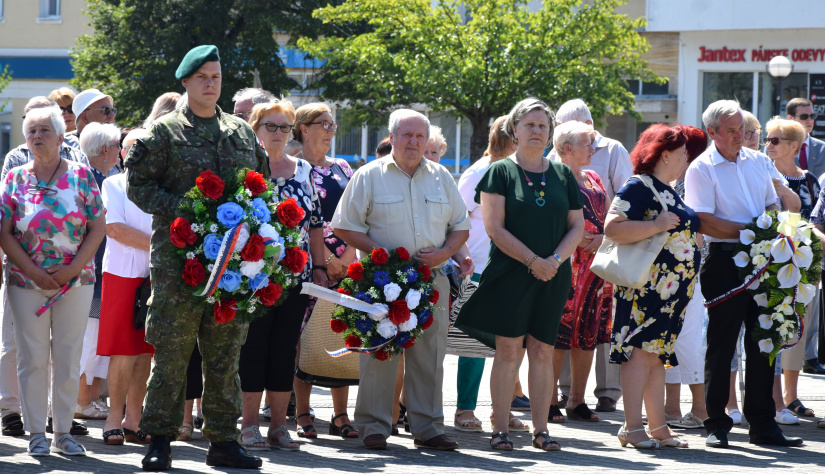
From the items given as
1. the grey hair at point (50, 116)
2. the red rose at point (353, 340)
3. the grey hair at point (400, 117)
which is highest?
the grey hair at point (400, 117)

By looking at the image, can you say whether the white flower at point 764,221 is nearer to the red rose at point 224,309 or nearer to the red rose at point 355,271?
the red rose at point 355,271

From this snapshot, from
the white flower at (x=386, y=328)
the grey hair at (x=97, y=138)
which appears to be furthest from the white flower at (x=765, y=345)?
the grey hair at (x=97, y=138)

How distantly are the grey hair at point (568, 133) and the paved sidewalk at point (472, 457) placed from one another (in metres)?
2.02

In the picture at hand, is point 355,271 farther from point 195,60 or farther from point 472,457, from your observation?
point 195,60

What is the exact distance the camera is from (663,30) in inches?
1185

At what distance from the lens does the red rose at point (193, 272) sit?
217 inches

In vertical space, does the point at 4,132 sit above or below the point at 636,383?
above

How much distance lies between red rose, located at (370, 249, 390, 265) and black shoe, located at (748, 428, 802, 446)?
273 cm

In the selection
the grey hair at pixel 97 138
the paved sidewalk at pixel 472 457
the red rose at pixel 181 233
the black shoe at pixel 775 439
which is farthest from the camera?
the grey hair at pixel 97 138

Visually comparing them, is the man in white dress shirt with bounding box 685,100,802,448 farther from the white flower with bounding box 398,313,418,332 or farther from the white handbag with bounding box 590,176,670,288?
the white flower with bounding box 398,313,418,332

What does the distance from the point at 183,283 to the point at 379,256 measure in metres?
1.24

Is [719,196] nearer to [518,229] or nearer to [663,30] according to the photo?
[518,229]

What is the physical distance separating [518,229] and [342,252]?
1.29 metres

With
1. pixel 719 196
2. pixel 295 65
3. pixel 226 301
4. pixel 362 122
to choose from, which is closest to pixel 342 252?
pixel 226 301
